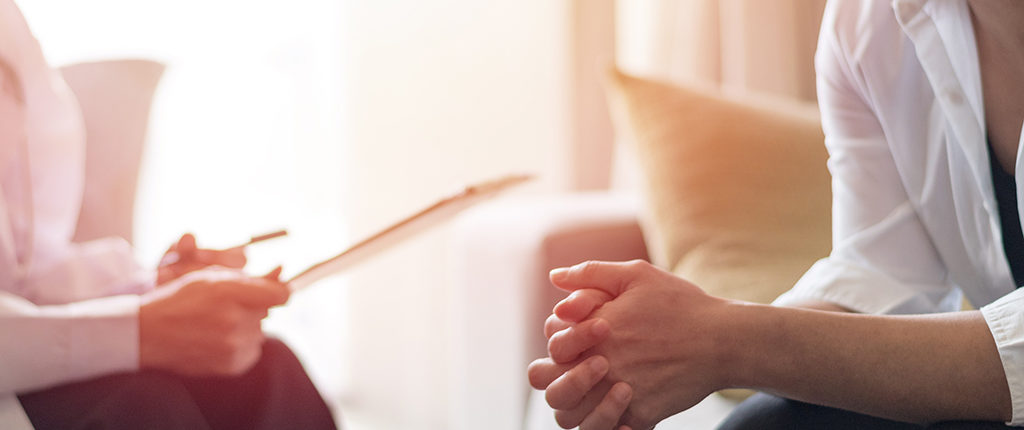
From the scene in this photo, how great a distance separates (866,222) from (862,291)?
0.07 metres

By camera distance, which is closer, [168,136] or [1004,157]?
[1004,157]

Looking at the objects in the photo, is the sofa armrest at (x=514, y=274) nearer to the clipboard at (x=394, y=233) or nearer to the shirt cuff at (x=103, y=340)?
the clipboard at (x=394, y=233)

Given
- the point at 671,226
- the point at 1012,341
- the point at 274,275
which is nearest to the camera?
the point at 1012,341

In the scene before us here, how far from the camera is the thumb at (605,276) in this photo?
74 centimetres

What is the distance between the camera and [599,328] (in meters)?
0.71

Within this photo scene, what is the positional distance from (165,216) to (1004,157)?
5.08 feet

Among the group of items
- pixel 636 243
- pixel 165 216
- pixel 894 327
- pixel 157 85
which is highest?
pixel 157 85

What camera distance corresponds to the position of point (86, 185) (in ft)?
3.43

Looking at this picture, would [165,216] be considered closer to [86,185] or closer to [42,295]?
[86,185]

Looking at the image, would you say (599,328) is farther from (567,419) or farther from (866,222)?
(866,222)

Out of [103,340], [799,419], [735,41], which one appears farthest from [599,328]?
[735,41]

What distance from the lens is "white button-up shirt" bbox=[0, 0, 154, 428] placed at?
0.68 meters

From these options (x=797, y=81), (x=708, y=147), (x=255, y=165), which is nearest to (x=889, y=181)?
(x=708, y=147)

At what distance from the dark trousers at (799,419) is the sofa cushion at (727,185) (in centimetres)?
31
